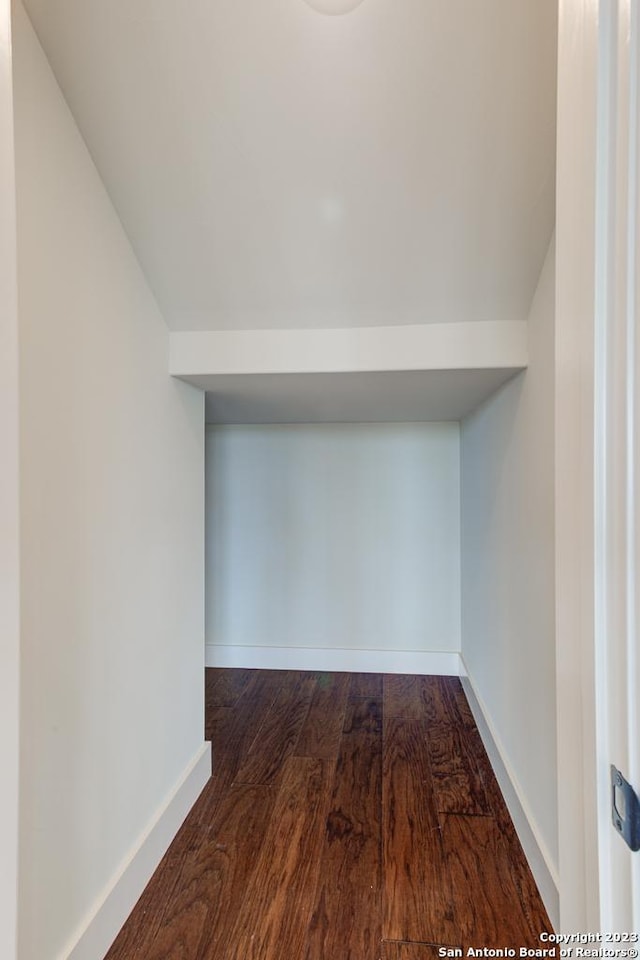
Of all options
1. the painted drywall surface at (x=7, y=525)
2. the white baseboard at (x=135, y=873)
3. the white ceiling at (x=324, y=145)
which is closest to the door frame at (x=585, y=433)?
the white ceiling at (x=324, y=145)

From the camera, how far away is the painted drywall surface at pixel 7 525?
2.07ft

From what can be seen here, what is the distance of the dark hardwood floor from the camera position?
1.24m

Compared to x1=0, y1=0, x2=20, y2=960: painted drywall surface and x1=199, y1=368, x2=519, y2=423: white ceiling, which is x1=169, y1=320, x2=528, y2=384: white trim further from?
x1=0, y1=0, x2=20, y2=960: painted drywall surface

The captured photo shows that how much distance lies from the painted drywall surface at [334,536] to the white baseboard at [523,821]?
823 mm

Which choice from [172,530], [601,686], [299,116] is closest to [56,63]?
[299,116]

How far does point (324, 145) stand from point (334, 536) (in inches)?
86.6

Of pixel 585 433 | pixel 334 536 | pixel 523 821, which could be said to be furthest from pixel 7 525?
pixel 334 536

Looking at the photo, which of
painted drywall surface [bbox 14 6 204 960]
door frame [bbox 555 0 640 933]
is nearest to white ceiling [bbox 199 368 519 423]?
painted drywall surface [bbox 14 6 204 960]

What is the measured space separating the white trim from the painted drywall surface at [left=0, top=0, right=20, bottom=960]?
92 cm

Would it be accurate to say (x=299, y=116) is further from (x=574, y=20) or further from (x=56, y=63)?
(x=574, y=20)

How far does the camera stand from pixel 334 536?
303 centimetres

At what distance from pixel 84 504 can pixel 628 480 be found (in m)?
1.08

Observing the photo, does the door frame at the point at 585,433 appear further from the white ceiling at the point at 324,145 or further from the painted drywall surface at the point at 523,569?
the painted drywall surface at the point at 523,569

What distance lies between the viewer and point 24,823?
93cm
